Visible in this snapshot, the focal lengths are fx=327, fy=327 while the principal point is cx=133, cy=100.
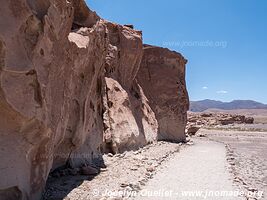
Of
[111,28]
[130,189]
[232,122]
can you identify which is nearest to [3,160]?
[130,189]

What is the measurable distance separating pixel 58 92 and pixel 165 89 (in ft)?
53.8

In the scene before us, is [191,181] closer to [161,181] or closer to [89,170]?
[161,181]

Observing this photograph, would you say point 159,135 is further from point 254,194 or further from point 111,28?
point 254,194

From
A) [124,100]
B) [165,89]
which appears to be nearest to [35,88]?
[124,100]

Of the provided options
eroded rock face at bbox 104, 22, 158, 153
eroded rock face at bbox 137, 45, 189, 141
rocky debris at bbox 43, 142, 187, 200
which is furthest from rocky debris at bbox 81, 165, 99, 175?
eroded rock face at bbox 137, 45, 189, 141

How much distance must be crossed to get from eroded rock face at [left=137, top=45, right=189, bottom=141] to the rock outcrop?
3892 millimetres

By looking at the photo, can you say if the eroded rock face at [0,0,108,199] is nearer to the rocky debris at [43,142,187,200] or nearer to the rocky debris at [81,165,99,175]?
the rocky debris at [81,165,99,175]

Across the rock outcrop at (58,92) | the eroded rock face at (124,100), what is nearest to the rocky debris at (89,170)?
the rock outcrop at (58,92)

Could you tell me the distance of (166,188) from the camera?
900 cm

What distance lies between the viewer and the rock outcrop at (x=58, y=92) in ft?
19.2

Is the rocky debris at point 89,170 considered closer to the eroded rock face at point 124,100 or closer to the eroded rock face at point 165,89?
the eroded rock face at point 124,100

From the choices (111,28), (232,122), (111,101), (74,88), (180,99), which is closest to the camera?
(74,88)

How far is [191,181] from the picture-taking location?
992 centimetres

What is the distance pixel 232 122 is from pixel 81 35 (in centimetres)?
5626
